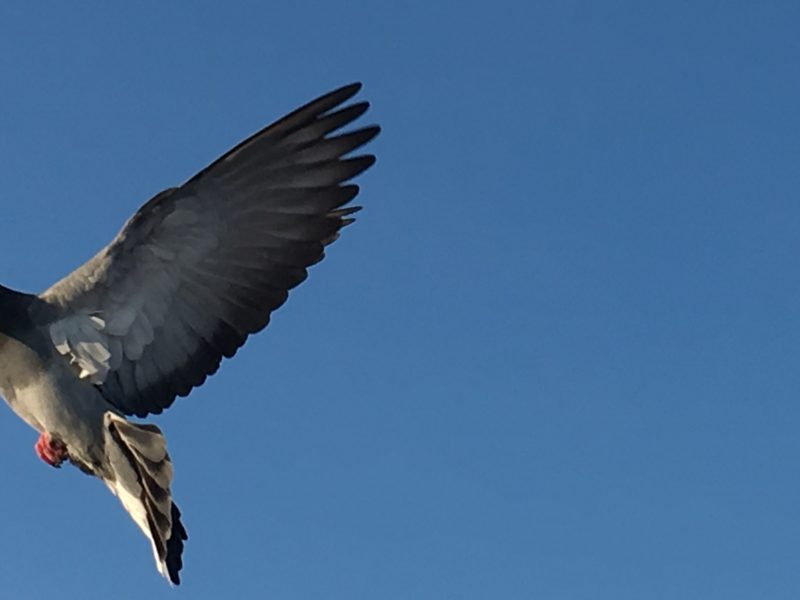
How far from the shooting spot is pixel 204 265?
35.3 ft

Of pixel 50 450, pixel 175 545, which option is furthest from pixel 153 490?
pixel 50 450

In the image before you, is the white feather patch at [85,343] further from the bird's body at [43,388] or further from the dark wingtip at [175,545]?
the dark wingtip at [175,545]

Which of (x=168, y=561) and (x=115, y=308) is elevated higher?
(x=115, y=308)

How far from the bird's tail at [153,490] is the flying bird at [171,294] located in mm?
20

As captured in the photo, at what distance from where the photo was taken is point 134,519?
389 inches

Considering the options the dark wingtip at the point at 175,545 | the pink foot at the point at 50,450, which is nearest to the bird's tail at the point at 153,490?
the dark wingtip at the point at 175,545

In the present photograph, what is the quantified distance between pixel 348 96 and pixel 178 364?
276 centimetres

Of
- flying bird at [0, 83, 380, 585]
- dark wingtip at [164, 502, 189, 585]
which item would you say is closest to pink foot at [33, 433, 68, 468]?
flying bird at [0, 83, 380, 585]

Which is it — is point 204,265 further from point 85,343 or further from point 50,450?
point 50,450

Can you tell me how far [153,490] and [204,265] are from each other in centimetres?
207

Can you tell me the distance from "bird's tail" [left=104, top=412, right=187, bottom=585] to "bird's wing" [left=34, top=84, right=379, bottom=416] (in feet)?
3.32

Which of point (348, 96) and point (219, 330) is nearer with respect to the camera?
point (348, 96)

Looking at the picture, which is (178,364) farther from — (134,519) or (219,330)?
(134,519)

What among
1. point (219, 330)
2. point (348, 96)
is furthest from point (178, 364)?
point (348, 96)
